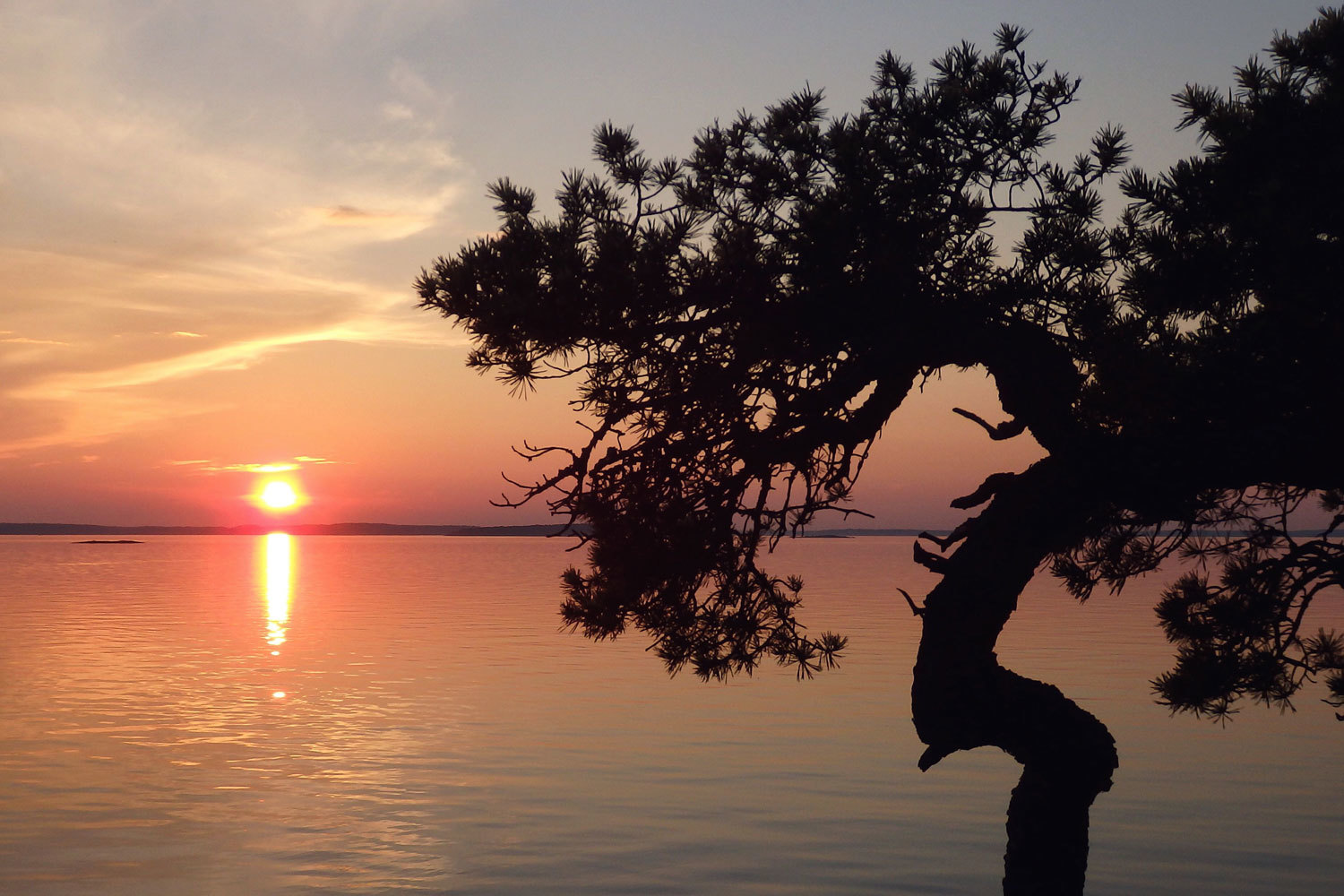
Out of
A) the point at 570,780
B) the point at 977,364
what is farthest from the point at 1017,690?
the point at 570,780

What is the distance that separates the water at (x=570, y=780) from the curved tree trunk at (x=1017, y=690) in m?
6.03

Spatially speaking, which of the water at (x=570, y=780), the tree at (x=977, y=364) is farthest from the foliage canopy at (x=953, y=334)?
the water at (x=570, y=780)

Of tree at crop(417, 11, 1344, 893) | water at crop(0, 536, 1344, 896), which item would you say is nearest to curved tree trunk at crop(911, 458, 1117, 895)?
tree at crop(417, 11, 1344, 893)

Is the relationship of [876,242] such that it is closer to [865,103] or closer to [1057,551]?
[865,103]

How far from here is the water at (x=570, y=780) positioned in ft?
47.9

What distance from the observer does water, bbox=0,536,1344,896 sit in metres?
14.6

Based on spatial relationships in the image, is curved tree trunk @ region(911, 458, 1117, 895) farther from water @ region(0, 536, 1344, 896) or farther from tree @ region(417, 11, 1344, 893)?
water @ region(0, 536, 1344, 896)

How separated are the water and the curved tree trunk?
603 centimetres

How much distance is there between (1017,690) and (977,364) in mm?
2132

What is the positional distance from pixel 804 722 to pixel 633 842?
354 inches

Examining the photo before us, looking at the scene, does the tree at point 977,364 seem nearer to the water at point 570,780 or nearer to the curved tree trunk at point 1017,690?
the curved tree trunk at point 1017,690

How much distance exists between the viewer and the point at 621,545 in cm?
832

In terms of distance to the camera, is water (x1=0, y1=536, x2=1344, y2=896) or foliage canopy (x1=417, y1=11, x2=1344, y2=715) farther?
water (x1=0, y1=536, x2=1344, y2=896)

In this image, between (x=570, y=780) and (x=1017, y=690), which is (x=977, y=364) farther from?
(x=570, y=780)
